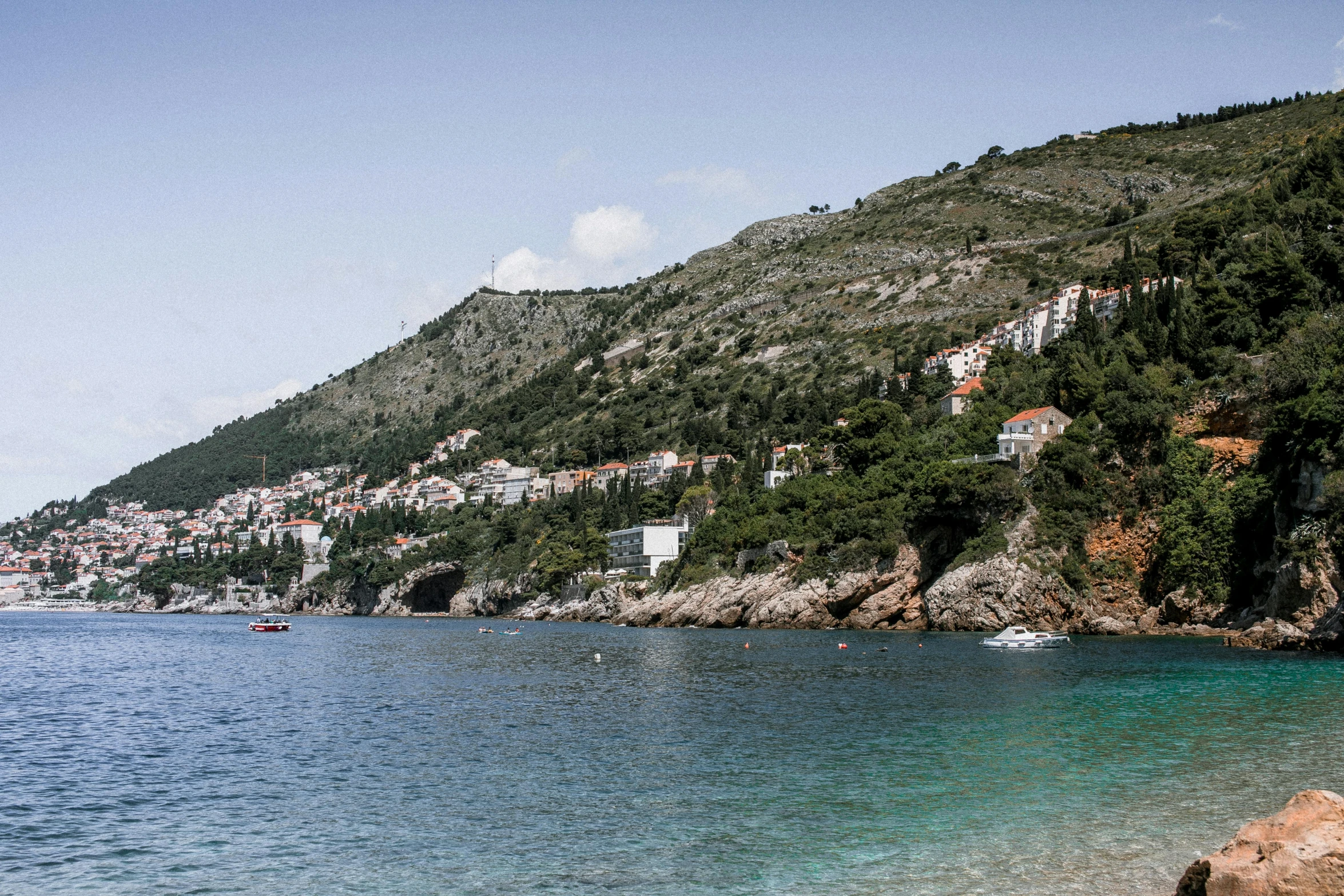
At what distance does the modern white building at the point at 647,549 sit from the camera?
3912 inches

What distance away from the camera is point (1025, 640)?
48.6m

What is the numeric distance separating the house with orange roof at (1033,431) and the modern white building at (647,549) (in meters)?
38.2

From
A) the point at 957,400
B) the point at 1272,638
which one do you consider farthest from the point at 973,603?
the point at 957,400

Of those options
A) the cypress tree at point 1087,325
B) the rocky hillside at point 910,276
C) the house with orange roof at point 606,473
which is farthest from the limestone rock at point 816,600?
the house with orange roof at point 606,473

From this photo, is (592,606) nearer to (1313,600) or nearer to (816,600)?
(816,600)

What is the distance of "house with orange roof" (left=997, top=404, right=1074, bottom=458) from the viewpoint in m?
66.8

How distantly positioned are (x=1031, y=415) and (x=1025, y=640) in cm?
2338

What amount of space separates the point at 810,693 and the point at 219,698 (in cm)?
1924

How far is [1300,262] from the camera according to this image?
58906mm

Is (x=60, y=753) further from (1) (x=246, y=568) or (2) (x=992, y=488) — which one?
(1) (x=246, y=568)

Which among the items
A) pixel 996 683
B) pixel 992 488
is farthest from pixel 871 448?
pixel 996 683

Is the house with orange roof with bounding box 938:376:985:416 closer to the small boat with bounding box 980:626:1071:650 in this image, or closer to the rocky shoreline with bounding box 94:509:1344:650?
the rocky shoreline with bounding box 94:509:1344:650

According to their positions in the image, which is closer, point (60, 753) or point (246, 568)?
point (60, 753)

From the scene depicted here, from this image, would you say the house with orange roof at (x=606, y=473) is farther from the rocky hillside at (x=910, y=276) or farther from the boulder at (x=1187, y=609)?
the boulder at (x=1187, y=609)
